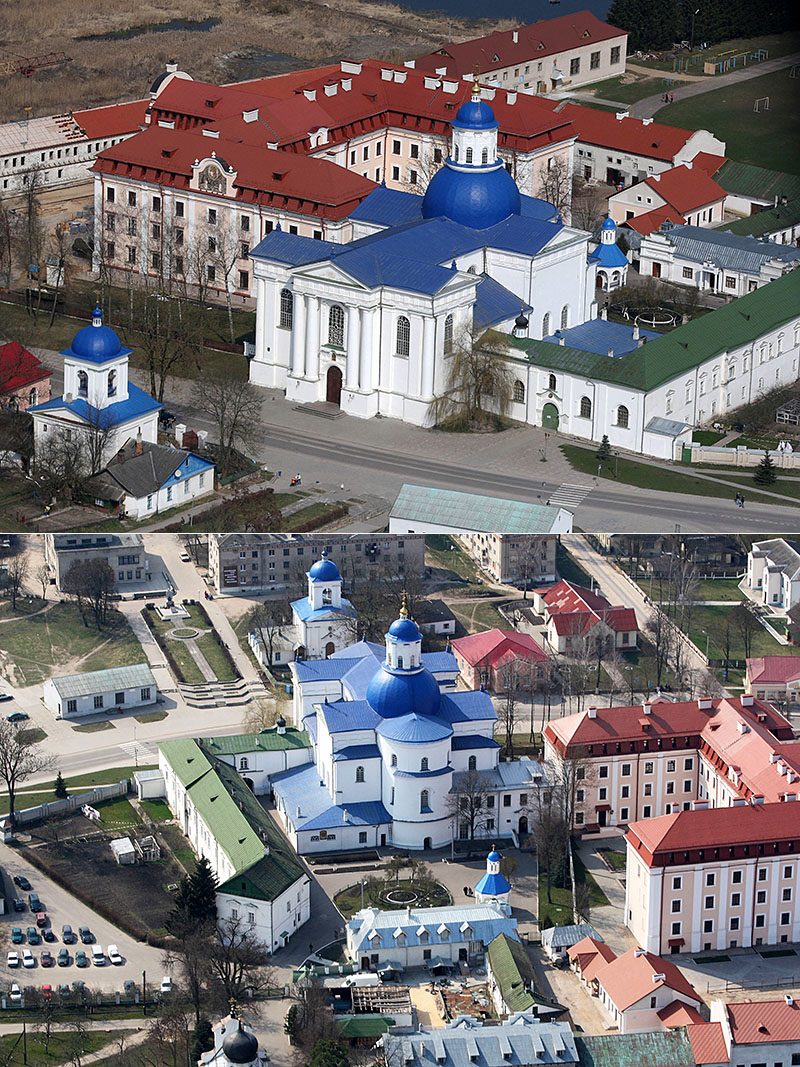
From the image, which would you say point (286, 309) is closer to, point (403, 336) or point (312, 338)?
point (312, 338)

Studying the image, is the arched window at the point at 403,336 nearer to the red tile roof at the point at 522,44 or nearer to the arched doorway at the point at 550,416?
the arched doorway at the point at 550,416

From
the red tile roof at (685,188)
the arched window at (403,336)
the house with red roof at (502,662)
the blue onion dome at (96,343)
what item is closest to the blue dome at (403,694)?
the house with red roof at (502,662)

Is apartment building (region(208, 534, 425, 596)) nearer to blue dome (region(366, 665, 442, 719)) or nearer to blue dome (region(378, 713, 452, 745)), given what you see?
blue dome (region(366, 665, 442, 719))

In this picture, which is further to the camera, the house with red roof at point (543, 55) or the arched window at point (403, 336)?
the house with red roof at point (543, 55)

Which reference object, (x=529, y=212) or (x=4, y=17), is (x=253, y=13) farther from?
(x=529, y=212)

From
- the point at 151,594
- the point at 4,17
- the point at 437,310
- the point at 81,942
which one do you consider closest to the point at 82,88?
the point at 4,17

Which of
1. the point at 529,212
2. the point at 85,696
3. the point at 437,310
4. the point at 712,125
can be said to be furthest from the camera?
the point at 712,125
